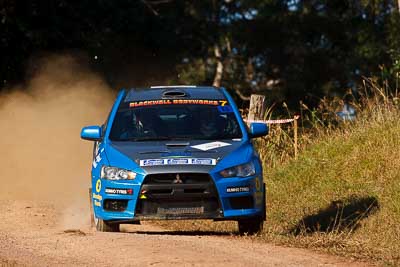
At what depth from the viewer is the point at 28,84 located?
31.8 meters

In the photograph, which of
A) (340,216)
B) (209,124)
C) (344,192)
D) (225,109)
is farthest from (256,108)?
(209,124)

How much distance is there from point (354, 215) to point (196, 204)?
3319 mm

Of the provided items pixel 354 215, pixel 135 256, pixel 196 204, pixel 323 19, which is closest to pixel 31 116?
pixel 354 215

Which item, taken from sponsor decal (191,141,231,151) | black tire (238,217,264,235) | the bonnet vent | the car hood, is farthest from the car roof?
black tire (238,217,264,235)

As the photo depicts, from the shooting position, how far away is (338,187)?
17.2 m

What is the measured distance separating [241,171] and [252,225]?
785 millimetres

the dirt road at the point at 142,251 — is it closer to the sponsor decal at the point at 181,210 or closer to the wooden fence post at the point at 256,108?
the sponsor decal at the point at 181,210

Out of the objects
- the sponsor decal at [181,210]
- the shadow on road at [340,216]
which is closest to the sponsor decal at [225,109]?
the shadow on road at [340,216]

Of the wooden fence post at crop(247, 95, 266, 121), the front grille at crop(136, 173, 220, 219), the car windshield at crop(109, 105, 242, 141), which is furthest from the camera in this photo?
the wooden fence post at crop(247, 95, 266, 121)

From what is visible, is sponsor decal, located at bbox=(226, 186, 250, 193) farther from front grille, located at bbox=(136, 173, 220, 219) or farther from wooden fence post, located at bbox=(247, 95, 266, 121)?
wooden fence post, located at bbox=(247, 95, 266, 121)

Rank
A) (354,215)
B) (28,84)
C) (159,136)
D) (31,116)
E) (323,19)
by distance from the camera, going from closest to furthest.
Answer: (159,136)
(354,215)
(31,116)
(28,84)
(323,19)

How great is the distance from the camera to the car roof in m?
14.5

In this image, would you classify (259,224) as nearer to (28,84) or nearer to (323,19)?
(28,84)

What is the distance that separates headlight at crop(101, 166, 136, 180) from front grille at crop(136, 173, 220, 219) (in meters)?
0.19
